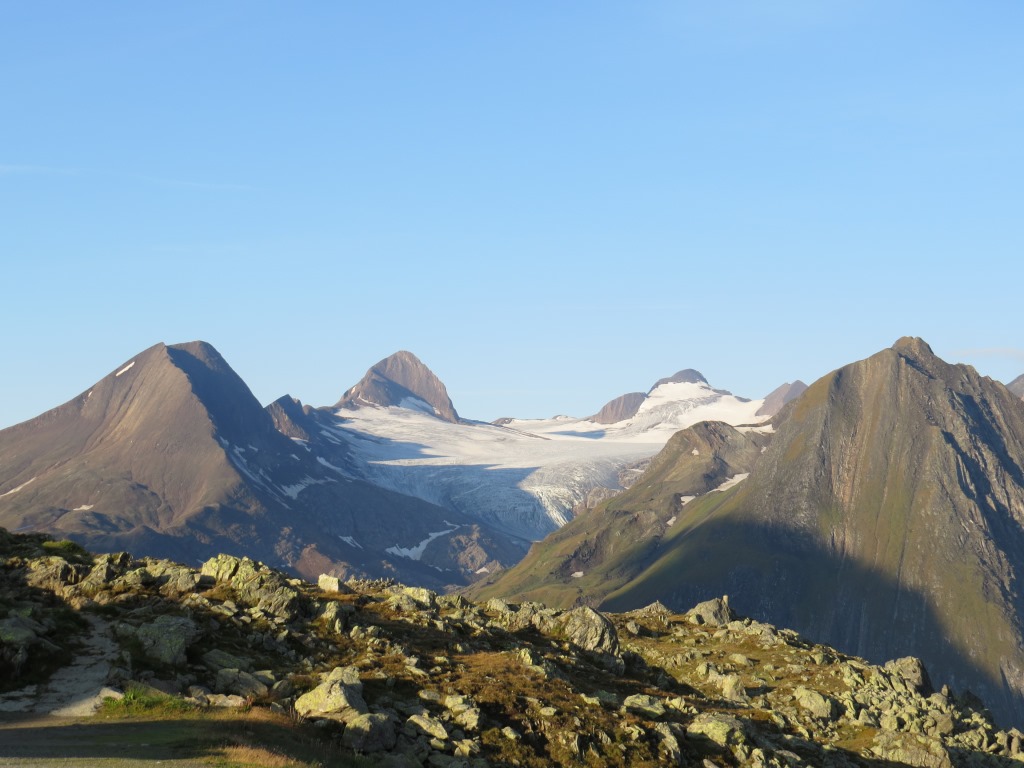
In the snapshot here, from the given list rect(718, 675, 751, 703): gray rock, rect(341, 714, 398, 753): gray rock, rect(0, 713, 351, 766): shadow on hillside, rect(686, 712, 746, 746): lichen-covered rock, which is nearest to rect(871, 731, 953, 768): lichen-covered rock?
rect(718, 675, 751, 703): gray rock

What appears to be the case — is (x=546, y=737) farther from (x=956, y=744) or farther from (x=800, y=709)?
(x=956, y=744)

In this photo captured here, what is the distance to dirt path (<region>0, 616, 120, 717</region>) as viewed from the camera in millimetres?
46000

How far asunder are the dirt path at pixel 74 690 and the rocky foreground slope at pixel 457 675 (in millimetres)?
281

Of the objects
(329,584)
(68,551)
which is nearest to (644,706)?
(329,584)

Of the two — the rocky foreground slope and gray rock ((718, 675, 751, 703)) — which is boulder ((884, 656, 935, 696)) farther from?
gray rock ((718, 675, 751, 703))

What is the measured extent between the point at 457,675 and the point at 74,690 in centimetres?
1765

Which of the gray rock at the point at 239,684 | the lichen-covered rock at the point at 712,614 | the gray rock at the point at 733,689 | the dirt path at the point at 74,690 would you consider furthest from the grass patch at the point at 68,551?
the lichen-covered rock at the point at 712,614

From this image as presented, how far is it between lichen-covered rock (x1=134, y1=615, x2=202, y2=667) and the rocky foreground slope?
0.09 meters

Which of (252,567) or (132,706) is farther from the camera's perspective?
(252,567)

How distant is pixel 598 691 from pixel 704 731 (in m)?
6.33

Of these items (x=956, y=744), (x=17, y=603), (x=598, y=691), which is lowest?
(x=956, y=744)

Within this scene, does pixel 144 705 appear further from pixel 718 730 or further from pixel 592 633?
pixel 592 633

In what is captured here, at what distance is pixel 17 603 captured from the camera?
56.7m

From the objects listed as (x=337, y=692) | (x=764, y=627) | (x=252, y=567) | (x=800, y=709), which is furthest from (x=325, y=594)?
(x=764, y=627)
